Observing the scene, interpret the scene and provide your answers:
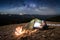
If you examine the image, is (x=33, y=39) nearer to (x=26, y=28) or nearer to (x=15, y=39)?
(x=15, y=39)

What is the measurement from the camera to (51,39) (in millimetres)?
10789

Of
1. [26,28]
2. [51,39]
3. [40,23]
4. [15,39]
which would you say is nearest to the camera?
[51,39]

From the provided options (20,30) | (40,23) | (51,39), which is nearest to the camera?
(51,39)

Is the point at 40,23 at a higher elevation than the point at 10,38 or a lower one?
higher

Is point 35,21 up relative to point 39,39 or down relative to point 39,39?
up

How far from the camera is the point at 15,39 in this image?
11.5 meters

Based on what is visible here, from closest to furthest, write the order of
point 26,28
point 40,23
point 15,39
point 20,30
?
1. point 15,39
2. point 20,30
3. point 26,28
4. point 40,23

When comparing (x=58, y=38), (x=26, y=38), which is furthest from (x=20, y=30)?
(x=58, y=38)

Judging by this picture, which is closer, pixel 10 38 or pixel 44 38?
pixel 44 38

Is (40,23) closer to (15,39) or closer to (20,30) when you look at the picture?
(20,30)

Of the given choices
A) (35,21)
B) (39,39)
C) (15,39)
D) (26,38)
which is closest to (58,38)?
(39,39)

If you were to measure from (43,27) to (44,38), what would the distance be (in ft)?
14.0

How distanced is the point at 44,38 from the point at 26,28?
413cm

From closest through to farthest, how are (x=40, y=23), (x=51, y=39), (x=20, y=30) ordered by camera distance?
1. (x=51, y=39)
2. (x=20, y=30)
3. (x=40, y=23)
